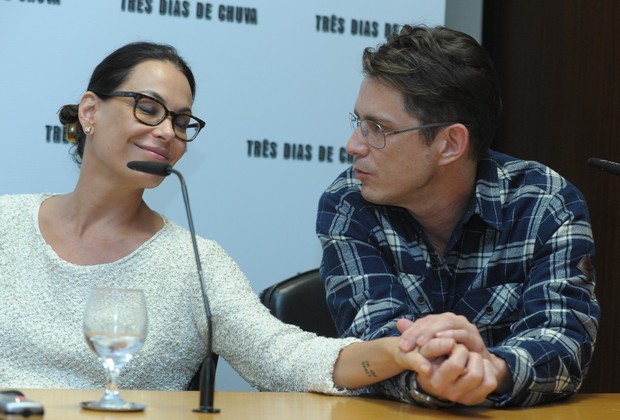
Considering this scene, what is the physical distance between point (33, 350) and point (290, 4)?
131 centimetres

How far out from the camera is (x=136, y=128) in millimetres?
2496

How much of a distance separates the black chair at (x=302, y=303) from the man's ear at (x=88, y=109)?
0.62 meters

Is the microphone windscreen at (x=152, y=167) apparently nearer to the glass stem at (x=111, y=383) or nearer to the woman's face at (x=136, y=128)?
the glass stem at (x=111, y=383)

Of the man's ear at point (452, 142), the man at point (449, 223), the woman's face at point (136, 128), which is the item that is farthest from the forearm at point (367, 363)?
the woman's face at point (136, 128)

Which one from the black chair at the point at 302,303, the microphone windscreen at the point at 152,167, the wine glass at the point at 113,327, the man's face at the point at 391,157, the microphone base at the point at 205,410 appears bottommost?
the black chair at the point at 302,303

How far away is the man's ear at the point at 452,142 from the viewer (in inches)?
98.0

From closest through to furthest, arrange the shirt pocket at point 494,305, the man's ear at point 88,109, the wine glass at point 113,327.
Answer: the wine glass at point 113,327, the shirt pocket at point 494,305, the man's ear at point 88,109

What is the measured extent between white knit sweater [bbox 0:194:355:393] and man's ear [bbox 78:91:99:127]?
0.25 meters

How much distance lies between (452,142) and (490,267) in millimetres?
325

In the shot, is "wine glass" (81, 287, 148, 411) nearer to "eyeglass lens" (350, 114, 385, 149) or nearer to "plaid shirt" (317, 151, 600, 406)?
"plaid shirt" (317, 151, 600, 406)

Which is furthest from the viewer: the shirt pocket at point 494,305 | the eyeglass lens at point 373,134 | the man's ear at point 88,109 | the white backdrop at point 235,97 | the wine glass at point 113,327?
the white backdrop at point 235,97

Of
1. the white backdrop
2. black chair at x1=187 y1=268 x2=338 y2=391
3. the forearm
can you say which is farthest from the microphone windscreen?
the white backdrop

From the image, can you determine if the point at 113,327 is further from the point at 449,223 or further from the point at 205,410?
the point at 449,223

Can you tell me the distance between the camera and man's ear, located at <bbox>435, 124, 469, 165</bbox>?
8.17 feet
